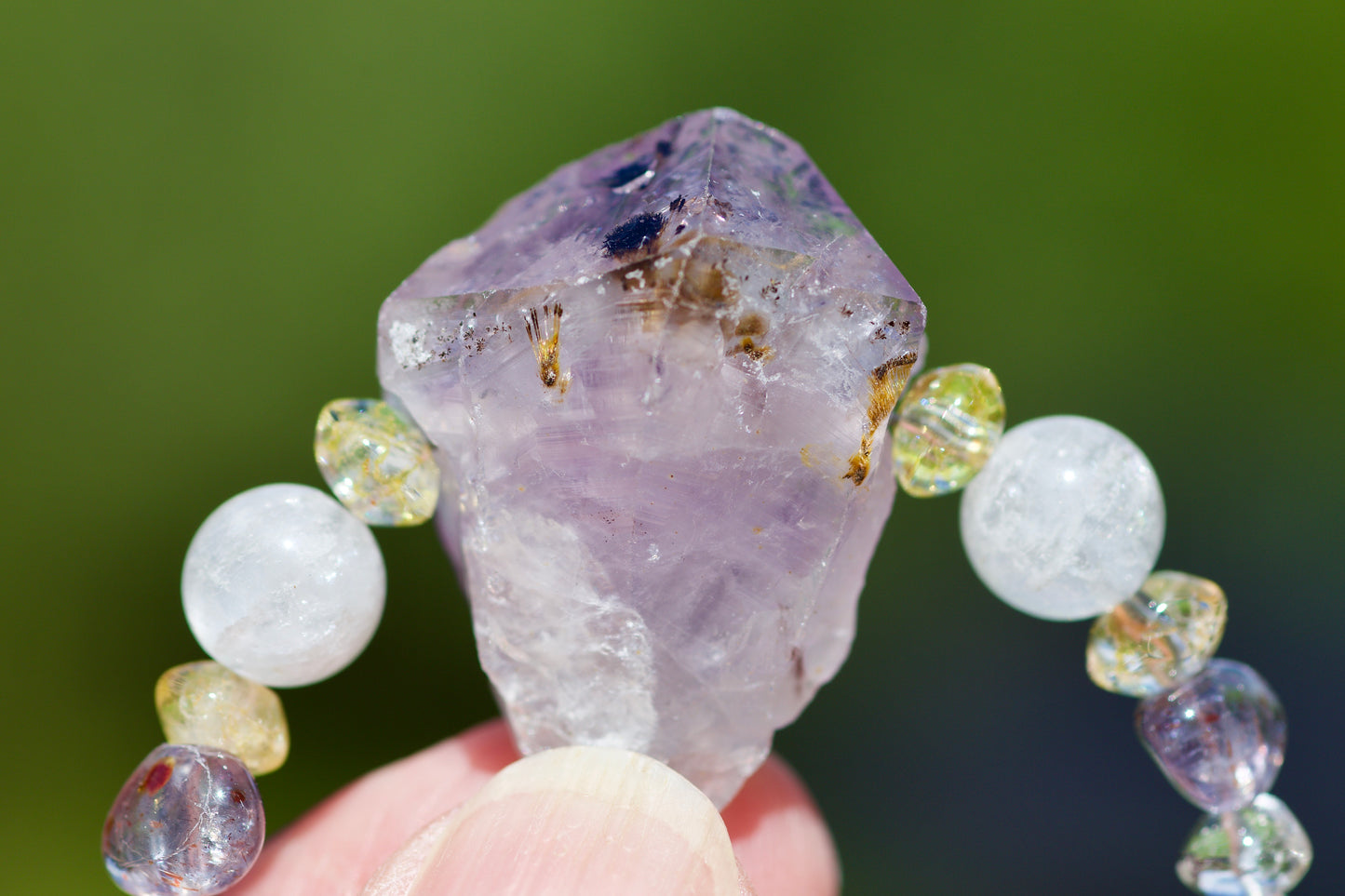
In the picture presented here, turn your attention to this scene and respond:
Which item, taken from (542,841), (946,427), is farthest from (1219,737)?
(542,841)

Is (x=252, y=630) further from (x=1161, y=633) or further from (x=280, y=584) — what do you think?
(x=1161, y=633)

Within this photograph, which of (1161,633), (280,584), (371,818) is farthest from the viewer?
(371,818)

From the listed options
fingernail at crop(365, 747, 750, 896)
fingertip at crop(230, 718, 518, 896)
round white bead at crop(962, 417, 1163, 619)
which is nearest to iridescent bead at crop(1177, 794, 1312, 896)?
round white bead at crop(962, 417, 1163, 619)

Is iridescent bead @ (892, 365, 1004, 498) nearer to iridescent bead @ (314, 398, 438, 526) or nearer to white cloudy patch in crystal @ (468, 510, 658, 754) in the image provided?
white cloudy patch in crystal @ (468, 510, 658, 754)

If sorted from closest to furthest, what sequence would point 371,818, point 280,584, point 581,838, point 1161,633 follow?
point 581,838, point 280,584, point 1161,633, point 371,818

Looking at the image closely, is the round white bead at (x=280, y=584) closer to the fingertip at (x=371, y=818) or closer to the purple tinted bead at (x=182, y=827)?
the purple tinted bead at (x=182, y=827)

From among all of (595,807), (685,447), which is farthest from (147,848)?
(685,447)
